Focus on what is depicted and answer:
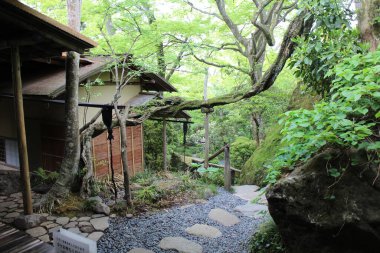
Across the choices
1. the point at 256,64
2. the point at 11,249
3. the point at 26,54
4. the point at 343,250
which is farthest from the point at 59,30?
the point at 256,64

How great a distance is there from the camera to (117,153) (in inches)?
432

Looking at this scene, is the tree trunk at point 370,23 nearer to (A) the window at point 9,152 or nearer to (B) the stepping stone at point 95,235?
(B) the stepping stone at point 95,235

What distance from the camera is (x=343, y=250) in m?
3.17

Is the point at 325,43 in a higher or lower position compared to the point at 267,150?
higher

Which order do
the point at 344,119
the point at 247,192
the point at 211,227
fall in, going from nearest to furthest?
the point at 344,119
the point at 211,227
the point at 247,192

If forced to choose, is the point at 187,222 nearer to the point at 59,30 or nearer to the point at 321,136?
the point at 321,136

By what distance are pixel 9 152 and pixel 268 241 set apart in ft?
31.3

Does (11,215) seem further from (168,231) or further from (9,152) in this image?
(9,152)

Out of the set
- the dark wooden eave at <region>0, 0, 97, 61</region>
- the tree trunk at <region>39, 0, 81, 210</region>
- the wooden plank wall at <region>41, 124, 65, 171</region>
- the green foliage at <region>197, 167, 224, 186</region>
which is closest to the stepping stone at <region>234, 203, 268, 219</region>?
the green foliage at <region>197, 167, 224, 186</region>

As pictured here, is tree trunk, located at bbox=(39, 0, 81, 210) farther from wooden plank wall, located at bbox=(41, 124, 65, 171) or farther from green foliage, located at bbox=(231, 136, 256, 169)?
green foliage, located at bbox=(231, 136, 256, 169)

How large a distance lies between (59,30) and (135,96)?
7.12m

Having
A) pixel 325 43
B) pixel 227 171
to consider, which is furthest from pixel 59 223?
pixel 325 43

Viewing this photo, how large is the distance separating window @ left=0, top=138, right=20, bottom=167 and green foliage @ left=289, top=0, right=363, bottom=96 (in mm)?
Result: 9469

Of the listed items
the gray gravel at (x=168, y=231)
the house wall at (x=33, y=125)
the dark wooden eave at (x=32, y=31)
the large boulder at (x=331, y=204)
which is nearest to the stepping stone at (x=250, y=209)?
the gray gravel at (x=168, y=231)
